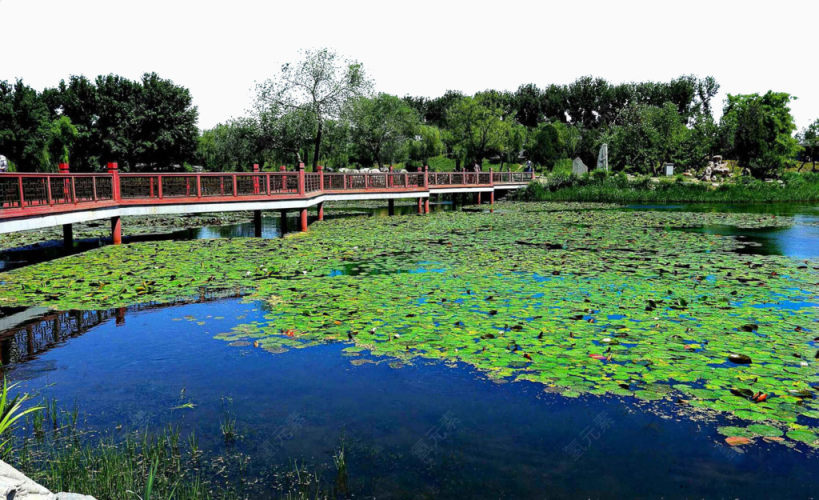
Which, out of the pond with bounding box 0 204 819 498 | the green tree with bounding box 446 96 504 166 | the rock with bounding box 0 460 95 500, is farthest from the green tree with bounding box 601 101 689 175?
the rock with bounding box 0 460 95 500

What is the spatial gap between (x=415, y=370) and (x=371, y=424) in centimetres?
120

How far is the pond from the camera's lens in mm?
3928

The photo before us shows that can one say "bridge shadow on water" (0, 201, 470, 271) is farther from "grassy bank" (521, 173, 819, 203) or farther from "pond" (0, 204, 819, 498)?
"grassy bank" (521, 173, 819, 203)

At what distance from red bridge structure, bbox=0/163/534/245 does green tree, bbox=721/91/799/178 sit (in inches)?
1359

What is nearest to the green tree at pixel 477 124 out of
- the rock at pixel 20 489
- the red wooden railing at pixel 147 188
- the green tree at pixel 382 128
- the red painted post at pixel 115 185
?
the green tree at pixel 382 128

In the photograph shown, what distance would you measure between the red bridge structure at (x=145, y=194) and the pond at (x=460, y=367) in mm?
1604

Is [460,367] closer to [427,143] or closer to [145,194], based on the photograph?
[145,194]

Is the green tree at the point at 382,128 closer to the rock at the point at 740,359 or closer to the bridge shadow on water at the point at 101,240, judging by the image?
the bridge shadow on water at the point at 101,240

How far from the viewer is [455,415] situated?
186 inches

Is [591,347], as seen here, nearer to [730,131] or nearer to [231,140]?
[730,131]

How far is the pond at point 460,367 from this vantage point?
3.93 m

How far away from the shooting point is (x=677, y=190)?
3309cm

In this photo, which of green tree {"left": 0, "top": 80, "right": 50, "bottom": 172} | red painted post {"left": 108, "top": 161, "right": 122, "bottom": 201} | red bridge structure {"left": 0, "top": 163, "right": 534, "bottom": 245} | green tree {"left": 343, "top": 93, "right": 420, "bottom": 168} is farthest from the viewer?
green tree {"left": 343, "top": 93, "right": 420, "bottom": 168}

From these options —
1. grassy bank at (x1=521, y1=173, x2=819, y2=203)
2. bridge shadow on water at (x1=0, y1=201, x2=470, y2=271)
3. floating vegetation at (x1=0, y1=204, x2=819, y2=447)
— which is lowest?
bridge shadow on water at (x1=0, y1=201, x2=470, y2=271)
